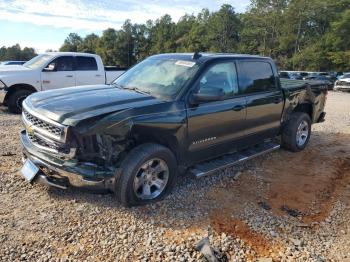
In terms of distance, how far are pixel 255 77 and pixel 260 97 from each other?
0.32 m

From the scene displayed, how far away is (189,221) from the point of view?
148 inches

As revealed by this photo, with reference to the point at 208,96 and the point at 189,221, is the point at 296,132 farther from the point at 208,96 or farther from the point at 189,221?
the point at 189,221

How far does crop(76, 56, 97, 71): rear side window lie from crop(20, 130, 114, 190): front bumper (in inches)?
277

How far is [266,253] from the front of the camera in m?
3.32

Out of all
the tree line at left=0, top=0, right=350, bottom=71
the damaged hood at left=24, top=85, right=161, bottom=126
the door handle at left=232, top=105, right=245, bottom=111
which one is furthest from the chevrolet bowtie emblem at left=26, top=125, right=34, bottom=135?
the tree line at left=0, top=0, right=350, bottom=71

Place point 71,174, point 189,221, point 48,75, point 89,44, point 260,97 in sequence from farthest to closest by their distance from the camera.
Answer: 1. point 89,44
2. point 48,75
3. point 260,97
4. point 189,221
5. point 71,174

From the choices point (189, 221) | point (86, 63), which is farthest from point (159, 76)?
point (86, 63)

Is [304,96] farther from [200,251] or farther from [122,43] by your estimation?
[122,43]

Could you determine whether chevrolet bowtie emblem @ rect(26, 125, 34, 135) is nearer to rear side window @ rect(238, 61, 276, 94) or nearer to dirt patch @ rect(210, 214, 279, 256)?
dirt patch @ rect(210, 214, 279, 256)

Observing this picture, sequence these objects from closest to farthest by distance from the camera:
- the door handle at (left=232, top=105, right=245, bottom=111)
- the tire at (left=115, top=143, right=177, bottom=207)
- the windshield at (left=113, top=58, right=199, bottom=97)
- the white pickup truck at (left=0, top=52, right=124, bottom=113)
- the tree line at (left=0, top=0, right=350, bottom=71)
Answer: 1. the tire at (left=115, top=143, right=177, bottom=207)
2. the windshield at (left=113, top=58, right=199, bottom=97)
3. the door handle at (left=232, top=105, right=245, bottom=111)
4. the white pickup truck at (left=0, top=52, right=124, bottom=113)
5. the tree line at (left=0, top=0, right=350, bottom=71)

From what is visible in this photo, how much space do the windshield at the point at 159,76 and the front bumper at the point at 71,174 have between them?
126cm

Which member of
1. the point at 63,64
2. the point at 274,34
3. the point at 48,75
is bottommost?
the point at 48,75

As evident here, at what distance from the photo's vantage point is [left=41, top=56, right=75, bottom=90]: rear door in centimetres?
956

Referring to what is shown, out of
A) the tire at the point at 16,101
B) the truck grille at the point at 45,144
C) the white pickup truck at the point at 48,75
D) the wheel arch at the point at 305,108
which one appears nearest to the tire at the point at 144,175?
the truck grille at the point at 45,144
